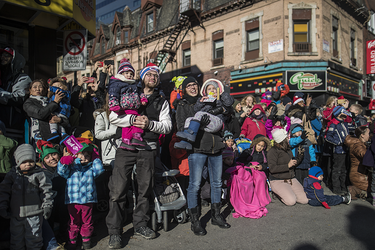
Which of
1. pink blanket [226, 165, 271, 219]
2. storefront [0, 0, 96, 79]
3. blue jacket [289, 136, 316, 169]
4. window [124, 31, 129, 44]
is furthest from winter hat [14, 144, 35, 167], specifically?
window [124, 31, 129, 44]

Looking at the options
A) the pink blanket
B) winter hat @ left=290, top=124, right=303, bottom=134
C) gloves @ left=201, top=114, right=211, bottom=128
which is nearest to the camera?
gloves @ left=201, top=114, right=211, bottom=128

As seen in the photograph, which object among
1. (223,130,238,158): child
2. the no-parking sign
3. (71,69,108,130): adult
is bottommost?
(223,130,238,158): child

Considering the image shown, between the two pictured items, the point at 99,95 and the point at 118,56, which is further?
the point at 118,56

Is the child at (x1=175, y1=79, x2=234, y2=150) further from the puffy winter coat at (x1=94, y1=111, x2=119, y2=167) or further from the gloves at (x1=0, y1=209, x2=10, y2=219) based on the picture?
the gloves at (x1=0, y1=209, x2=10, y2=219)

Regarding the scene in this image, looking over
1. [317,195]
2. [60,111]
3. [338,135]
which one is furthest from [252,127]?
[60,111]

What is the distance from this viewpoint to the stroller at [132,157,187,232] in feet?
12.6

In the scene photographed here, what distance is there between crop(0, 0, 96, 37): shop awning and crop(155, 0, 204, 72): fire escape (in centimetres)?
1191

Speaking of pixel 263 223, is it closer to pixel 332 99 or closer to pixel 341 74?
pixel 332 99

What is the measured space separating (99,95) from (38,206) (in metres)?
2.72

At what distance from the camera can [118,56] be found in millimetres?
24812

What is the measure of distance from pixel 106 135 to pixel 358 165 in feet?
18.7

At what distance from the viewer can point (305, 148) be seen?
21.1ft

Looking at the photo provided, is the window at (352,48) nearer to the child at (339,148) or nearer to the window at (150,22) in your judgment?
the child at (339,148)

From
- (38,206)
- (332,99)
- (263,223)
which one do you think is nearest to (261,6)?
(332,99)
